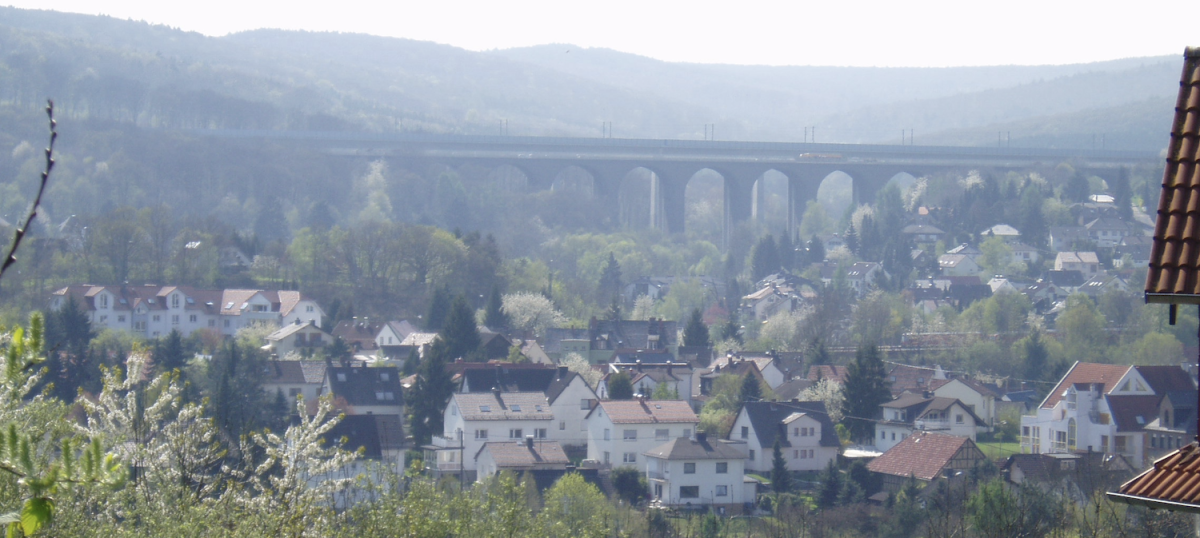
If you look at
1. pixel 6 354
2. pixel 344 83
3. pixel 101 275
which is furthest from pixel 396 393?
pixel 344 83

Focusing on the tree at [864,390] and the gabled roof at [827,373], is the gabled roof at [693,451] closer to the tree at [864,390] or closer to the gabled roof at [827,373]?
the tree at [864,390]

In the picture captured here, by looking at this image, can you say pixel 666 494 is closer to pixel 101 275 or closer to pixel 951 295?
pixel 101 275

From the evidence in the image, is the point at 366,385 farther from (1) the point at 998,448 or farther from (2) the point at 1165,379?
(2) the point at 1165,379

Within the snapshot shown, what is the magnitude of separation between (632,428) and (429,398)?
4.42 metres

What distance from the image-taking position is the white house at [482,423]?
82.9 feet

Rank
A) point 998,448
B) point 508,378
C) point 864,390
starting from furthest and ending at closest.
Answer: point 508,378
point 864,390
point 998,448

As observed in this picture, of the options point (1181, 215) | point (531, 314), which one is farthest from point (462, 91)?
point (1181, 215)

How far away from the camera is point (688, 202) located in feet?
299

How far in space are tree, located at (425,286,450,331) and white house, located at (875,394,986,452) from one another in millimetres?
14380

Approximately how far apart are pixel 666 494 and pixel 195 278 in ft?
76.3

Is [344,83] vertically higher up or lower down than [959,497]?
higher up

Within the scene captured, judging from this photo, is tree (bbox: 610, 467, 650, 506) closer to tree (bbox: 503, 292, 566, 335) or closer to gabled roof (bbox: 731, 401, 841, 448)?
gabled roof (bbox: 731, 401, 841, 448)

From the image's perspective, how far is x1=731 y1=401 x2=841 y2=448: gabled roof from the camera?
26.3 metres

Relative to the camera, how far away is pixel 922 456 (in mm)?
23562
